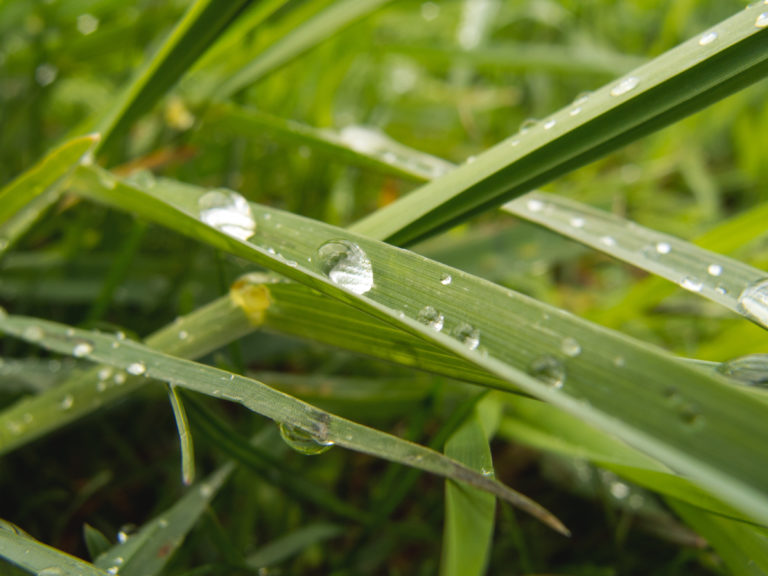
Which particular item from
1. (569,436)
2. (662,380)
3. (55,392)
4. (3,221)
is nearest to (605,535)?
(569,436)

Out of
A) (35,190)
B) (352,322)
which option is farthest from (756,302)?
(35,190)

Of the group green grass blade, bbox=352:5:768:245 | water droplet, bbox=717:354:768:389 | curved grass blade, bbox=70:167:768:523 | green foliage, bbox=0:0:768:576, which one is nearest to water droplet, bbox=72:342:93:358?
green foliage, bbox=0:0:768:576

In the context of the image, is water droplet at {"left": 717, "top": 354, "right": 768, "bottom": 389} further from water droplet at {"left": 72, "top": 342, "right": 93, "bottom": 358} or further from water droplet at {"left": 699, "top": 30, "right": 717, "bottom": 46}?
water droplet at {"left": 72, "top": 342, "right": 93, "bottom": 358}

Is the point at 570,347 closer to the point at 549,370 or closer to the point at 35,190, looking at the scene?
the point at 549,370

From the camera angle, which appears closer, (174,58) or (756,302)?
(756,302)

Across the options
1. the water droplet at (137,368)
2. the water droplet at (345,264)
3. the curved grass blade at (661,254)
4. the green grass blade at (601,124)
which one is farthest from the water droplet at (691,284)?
the water droplet at (137,368)

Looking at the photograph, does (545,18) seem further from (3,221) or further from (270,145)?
(3,221)

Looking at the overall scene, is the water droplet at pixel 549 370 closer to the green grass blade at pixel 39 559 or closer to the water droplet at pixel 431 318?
the water droplet at pixel 431 318
